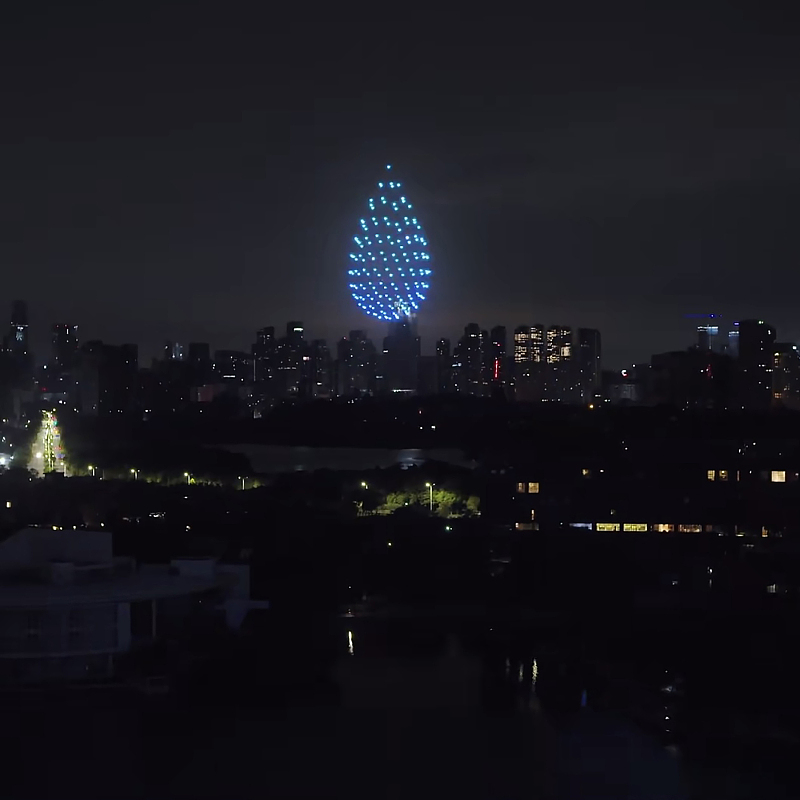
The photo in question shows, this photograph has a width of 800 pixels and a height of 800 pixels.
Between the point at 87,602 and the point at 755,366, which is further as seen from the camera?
the point at 755,366

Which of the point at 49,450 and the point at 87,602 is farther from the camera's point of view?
the point at 49,450

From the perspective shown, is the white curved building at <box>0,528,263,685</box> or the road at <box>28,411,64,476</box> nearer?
the white curved building at <box>0,528,263,685</box>

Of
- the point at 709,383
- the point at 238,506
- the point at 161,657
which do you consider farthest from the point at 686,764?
the point at 709,383

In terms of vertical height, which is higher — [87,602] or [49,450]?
[49,450]

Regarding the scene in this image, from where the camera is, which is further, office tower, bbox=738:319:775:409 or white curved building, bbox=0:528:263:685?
office tower, bbox=738:319:775:409

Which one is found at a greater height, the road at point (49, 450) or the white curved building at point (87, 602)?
the road at point (49, 450)

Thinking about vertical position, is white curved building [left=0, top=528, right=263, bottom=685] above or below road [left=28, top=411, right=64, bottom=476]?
below

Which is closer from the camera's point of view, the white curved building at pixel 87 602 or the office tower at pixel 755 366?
the white curved building at pixel 87 602

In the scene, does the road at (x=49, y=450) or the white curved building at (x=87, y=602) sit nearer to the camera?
the white curved building at (x=87, y=602)
